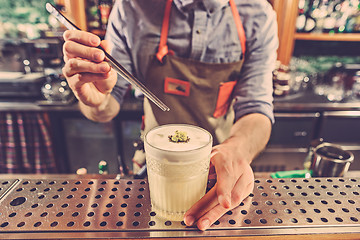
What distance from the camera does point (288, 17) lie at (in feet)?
10.2

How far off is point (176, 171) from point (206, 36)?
3.41 feet

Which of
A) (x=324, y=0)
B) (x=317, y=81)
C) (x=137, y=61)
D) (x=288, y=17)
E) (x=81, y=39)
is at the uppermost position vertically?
(x=324, y=0)

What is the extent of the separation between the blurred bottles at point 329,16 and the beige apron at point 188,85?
2.26m

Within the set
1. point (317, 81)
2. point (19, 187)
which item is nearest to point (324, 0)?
point (317, 81)

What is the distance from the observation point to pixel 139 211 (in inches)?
32.9

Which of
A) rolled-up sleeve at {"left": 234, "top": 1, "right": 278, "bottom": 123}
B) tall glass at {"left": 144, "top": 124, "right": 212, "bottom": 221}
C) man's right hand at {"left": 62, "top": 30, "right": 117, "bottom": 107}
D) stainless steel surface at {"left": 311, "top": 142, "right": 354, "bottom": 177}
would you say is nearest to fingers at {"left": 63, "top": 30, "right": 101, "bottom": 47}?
man's right hand at {"left": 62, "top": 30, "right": 117, "bottom": 107}

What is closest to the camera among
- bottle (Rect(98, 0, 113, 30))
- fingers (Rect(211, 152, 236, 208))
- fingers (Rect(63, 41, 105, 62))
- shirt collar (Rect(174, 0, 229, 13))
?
fingers (Rect(211, 152, 236, 208))

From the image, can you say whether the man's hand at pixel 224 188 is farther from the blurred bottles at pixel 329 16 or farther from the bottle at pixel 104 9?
the blurred bottles at pixel 329 16

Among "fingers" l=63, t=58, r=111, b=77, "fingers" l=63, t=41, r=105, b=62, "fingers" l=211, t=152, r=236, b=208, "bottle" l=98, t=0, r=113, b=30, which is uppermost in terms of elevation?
"bottle" l=98, t=0, r=113, b=30

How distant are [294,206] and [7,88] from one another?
3.00 meters

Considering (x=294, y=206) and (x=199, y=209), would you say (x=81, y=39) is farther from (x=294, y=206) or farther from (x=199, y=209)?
(x=294, y=206)

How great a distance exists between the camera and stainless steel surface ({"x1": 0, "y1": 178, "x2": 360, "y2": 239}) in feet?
2.49

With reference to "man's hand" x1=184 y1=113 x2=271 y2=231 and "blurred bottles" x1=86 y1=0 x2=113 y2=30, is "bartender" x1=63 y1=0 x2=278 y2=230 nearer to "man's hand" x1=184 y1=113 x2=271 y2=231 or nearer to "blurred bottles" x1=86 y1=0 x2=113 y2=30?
"man's hand" x1=184 y1=113 x2=271 y2=231

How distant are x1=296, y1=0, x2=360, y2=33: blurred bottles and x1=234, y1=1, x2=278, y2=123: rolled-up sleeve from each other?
6.88ft
